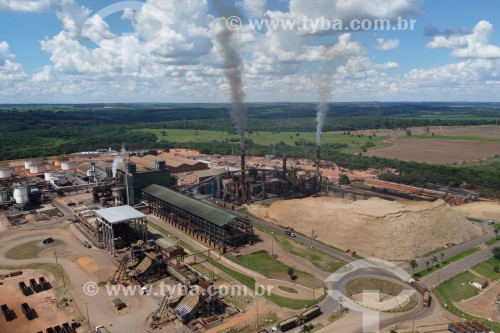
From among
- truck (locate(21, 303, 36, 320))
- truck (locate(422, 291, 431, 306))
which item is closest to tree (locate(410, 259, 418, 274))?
truck (locate(422, 291, 431, 306))

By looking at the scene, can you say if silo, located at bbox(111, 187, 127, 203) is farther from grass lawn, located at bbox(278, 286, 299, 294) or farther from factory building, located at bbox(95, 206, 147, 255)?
grass lawn, located at bbox(278, 286, 299, 294)

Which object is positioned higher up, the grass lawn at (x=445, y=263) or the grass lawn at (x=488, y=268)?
the grass lawn at (x=445, y=263)

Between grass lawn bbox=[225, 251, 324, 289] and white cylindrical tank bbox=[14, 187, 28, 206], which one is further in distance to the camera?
white cylindrical tank bbox=[14, 187, 28, 206]

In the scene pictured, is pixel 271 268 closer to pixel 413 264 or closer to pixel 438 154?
pixel 413 264

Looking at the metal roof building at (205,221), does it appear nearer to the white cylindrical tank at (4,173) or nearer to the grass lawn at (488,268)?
the grass lawn at (488,268)

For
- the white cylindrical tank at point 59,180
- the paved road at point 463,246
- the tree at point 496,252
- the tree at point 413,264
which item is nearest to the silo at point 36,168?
the white cylindrical tank at point 59,180

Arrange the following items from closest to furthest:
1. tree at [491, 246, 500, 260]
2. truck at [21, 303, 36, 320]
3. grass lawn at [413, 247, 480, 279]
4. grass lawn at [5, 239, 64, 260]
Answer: truck at [21, 303, 36, 320] < grass lawn at [413, 247, 480, 279] < tree at [491, 246, 500, 260] < grass lawn at [5, 239, 64, 260]
